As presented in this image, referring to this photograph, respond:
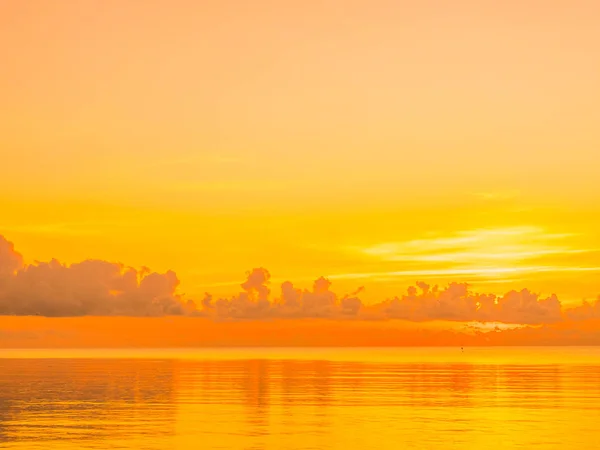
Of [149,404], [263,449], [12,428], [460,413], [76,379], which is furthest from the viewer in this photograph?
[76,379]

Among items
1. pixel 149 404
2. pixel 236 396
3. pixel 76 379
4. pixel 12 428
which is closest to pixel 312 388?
pixel 236 396

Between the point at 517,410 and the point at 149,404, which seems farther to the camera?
the point at 149,404

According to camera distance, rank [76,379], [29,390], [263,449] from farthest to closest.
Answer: [76,379] < [29,390] < [263,449]

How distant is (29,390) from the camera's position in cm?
8912

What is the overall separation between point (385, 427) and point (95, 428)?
62.1ft

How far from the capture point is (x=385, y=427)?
184 ft

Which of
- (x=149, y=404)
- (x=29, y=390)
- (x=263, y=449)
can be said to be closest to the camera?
(x=263, y=449)

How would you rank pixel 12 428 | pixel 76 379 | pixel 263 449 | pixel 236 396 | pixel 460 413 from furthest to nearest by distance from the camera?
pixel 76 379
pixel 236 396
pixel 460 413
pixel 12 428
pixel 263 449

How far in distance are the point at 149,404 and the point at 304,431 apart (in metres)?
22.6

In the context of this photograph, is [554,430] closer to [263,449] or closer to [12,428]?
[263,449]

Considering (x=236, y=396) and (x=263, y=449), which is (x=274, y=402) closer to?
(x=236, y=396)

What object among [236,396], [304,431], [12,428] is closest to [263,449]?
[304,431]

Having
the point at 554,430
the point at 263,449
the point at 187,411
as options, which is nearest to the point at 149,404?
the point at 187,411

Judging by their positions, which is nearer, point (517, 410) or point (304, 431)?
point (304, 431)
